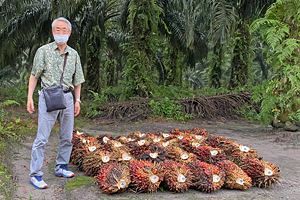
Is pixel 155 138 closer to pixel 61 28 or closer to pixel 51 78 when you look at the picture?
pixel 51 78

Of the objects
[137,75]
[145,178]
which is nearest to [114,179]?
[145,178]

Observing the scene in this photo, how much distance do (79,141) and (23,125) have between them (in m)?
3.37

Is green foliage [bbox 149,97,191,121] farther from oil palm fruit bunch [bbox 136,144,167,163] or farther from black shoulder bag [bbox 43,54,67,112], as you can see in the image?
black shoulder bag [bbox 43,54,67,112]

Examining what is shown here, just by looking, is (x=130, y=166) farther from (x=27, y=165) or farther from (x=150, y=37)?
(x=150, y=37)

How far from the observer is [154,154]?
17.5 feet

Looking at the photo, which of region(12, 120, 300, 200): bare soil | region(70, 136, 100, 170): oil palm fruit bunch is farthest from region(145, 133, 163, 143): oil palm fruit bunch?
region(12, 120, 300, 200): bare soil

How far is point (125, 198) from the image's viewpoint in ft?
15.0

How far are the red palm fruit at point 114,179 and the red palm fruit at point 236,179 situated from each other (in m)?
1.06

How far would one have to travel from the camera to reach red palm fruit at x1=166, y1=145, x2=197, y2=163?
5281mm

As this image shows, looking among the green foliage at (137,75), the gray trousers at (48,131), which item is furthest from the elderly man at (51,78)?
the green foliage at (137,75)

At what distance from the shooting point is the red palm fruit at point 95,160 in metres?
5.23

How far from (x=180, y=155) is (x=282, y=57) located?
160 inches

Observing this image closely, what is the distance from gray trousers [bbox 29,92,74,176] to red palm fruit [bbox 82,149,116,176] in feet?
0.76

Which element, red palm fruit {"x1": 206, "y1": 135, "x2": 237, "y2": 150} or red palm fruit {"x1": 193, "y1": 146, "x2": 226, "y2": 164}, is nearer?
red palm fruit {"x1": 193, "y1": 146, "x2": 226, "y2": 164}
